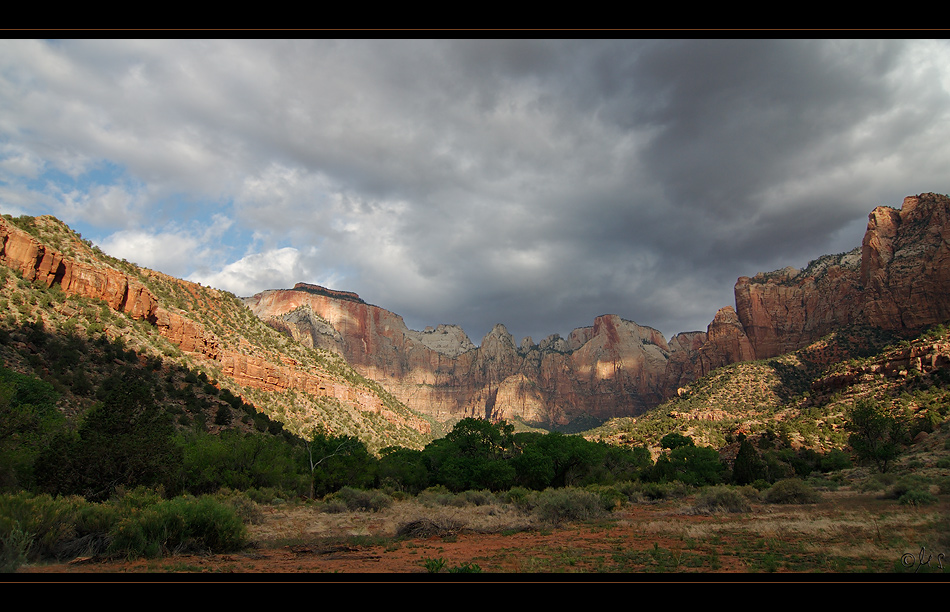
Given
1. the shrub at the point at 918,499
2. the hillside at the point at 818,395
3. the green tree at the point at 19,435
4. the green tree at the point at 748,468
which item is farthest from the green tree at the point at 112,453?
the hillside at the point at 818,395

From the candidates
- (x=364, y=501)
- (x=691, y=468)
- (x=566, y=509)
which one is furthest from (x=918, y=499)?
(x=364, y=501)

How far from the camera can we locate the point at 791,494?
25562mm

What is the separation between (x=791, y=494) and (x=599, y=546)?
64.2 feet

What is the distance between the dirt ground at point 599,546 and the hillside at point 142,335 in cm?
2951

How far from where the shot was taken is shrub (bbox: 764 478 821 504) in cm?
2498

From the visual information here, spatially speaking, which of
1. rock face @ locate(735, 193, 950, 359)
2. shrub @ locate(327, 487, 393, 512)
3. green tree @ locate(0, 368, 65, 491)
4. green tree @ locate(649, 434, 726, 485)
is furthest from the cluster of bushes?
rock face @ locate(735, 193, 950, 359)

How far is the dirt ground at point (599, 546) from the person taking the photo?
10.0 m

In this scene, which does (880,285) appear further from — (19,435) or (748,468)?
(19,435)

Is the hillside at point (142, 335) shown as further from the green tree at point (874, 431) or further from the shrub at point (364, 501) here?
the green tree at point (874, 431)

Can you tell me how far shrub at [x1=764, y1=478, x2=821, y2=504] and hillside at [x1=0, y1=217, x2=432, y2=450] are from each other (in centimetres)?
5007

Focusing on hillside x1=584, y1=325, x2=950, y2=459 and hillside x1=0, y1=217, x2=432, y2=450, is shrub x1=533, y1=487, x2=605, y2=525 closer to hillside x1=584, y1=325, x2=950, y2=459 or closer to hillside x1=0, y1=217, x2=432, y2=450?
hillside x1=0, y1=217, x2=432, y2=450

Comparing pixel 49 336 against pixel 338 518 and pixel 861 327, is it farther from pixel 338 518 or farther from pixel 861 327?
pixel 861 327

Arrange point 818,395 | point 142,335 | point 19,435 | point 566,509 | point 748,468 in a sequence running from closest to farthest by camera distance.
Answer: point 19,435
point 566,509
point 748,468
point 142,335
point 818,395

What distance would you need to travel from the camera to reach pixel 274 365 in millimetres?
70562
